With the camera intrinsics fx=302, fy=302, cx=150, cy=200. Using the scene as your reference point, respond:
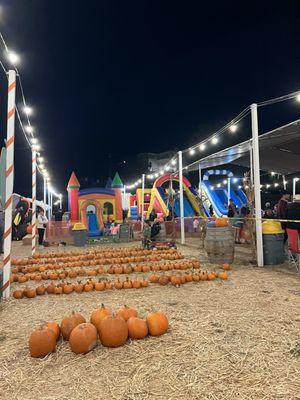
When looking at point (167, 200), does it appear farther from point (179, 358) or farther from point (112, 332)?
point (179, 358)

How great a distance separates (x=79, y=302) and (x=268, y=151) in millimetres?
10706

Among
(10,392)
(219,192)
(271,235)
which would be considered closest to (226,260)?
(271,235)

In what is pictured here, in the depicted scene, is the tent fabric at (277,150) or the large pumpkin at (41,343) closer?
the large pumpkin at (41,343)

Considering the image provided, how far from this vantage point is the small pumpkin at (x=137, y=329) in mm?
3309

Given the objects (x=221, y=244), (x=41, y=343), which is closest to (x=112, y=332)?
(x=41, y=343)

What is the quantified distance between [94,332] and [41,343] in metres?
0.51

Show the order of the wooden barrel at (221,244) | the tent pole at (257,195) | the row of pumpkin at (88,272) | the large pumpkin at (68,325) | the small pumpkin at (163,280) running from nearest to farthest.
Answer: the large pumpkin at (68,325), the small pumpkin at (163,280), the row of pumpkin at (88,272), the tent pole at (257,195), the wooden barrel at (221,244)

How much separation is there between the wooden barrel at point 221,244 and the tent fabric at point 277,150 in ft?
11.5

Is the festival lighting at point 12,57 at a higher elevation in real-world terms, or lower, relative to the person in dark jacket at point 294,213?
higher

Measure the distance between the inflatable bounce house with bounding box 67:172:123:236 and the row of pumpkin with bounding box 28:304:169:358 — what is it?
1605cm

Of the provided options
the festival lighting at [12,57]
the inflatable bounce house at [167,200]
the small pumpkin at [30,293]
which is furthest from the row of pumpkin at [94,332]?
the inflatable bounce house at [167,200]

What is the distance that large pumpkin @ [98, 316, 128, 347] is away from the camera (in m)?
3.10

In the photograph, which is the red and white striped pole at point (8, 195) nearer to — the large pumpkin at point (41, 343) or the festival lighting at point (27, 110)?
the large pumpkin at point (41, 343)

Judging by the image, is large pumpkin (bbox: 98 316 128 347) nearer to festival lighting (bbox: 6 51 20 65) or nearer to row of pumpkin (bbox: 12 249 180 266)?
row of pumpkin (bbox: 12 249 180 266)
